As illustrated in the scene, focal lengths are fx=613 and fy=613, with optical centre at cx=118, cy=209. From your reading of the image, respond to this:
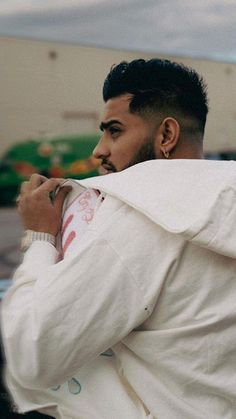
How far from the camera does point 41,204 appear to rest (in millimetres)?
1077

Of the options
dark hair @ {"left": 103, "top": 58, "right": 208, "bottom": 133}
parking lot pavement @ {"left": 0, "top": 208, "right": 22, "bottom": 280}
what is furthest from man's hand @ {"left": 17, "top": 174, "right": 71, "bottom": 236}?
parking lot pavement @ {"left": 0, "top": 208, "right": 22, "bottom": 280}

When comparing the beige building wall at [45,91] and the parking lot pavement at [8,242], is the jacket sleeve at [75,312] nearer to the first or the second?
the beige building wall at [45,91]

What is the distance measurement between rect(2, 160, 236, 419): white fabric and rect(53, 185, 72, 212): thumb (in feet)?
0.47

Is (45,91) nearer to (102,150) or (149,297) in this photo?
(102,150)

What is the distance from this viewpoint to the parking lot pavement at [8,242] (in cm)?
662

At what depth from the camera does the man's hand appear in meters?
1.06

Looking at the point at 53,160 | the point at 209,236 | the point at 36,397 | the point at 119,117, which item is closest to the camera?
the point at 209,236

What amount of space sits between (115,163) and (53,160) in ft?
29.6

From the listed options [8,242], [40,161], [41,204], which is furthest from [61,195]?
[40,161]

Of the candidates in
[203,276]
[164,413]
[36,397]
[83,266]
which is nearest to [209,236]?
[203,276]

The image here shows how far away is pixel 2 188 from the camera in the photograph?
10422mm

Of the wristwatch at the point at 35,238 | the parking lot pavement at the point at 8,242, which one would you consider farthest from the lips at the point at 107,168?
the parking lot pavement at the point at 8,242

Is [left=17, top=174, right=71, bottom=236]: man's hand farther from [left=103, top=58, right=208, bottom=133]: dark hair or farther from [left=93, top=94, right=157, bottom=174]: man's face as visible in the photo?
[left=103, top=58, right=208, bottom=133]: dark hair

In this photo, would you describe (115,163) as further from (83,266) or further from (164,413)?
(164,413)
